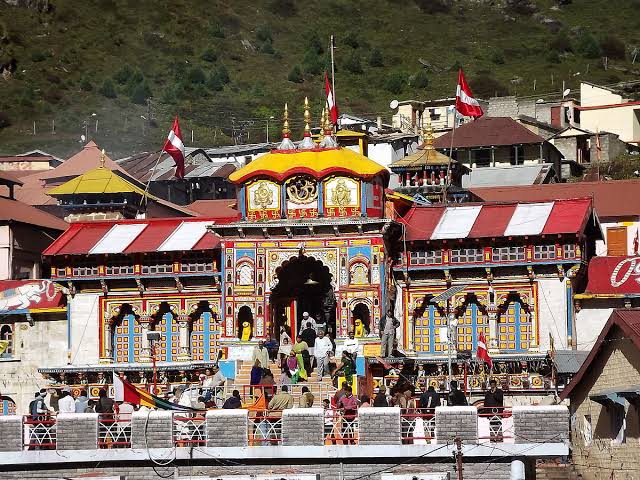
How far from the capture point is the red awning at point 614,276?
63219 millimetres

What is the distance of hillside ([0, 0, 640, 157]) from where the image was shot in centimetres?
15338

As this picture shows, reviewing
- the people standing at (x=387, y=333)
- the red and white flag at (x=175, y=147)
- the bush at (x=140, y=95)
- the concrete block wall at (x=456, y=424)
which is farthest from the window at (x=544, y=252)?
the bush at (x=140, y=95)

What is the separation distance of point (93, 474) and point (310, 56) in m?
132

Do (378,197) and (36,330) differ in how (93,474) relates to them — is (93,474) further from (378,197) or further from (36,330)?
(36,330)

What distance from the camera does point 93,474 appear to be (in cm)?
4078

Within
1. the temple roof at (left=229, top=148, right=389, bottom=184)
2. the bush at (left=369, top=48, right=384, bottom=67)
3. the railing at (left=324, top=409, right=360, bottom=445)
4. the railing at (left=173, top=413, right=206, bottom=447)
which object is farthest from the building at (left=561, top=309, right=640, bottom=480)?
the bush at (left=369, top=48, right=384, bottom=67)

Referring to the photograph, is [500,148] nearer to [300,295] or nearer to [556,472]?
[300,295]

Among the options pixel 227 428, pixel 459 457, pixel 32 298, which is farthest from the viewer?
pixel 32 298

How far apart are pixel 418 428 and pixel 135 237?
Answer: 28385mm

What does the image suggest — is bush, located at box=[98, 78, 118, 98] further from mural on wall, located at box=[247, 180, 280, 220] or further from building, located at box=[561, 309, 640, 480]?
building, located at box=[561, 309, 640, 480]

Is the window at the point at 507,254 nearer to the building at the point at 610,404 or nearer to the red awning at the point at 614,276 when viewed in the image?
the red awning at the point at 614,276

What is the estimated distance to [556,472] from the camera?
51750 mm

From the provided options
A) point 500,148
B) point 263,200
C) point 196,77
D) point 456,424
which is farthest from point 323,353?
point 196,77

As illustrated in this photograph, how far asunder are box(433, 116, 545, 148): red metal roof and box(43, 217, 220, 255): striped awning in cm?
3375
